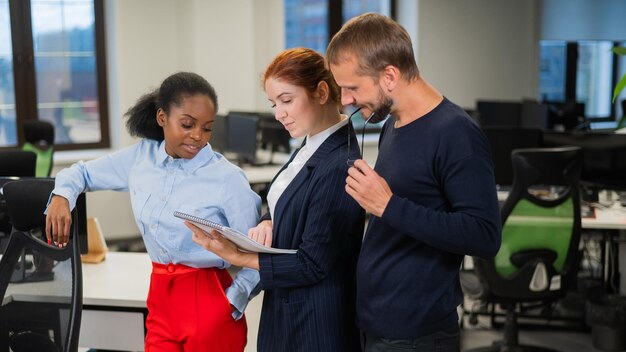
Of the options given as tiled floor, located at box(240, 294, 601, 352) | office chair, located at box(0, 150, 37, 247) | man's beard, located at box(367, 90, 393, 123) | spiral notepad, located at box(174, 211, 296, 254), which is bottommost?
tiled floor, located at box(240, 294, 601, 352)

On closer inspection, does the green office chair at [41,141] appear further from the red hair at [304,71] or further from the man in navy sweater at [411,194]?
the man in navy sweater at [411,194]

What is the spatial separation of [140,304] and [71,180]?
584 mm

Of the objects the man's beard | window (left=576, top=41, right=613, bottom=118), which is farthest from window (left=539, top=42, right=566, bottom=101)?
the man's beard

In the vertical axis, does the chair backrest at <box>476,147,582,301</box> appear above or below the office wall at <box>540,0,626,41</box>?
below

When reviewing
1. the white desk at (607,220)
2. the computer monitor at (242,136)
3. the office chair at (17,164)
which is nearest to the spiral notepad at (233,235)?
the office chair at (17,164)

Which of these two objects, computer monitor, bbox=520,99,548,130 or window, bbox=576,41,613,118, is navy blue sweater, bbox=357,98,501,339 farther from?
window, bbox=576,41,613,118

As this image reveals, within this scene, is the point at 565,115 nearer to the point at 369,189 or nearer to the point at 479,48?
the point at 479,48

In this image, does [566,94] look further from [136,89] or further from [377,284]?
[377,284]

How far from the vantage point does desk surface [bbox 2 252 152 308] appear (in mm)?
2266

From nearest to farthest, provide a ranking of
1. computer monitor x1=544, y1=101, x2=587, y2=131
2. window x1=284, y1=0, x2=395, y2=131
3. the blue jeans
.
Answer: the blue jeans → computer monitor x1=544, y1=101, x2=587, y2=131 → window x1=284, y1=0, x2=395, y2=131

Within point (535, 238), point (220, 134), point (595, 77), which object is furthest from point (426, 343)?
point (595, 77)

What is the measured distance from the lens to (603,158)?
444 cm

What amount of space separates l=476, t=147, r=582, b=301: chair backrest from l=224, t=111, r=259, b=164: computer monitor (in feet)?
8.06

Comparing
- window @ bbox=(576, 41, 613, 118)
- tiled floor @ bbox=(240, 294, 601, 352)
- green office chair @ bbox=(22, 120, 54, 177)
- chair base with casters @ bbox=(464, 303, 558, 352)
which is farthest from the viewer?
window @ bbox=(576, 41, 613, 118)
